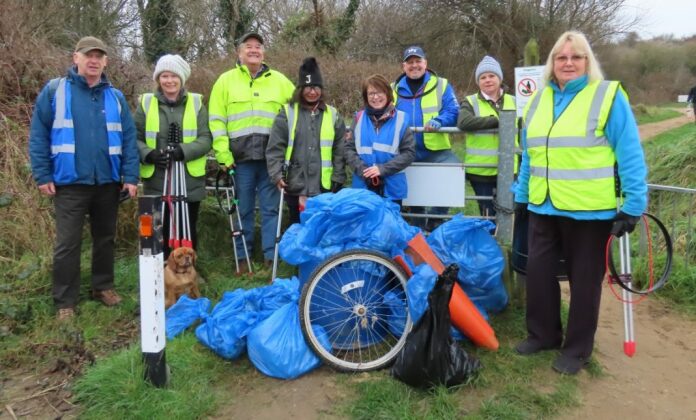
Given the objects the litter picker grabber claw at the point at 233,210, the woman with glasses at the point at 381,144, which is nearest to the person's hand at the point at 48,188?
the litter picker grabber claw at the point at 233,210

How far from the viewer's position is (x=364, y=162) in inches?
180

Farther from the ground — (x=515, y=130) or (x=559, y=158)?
(x=515, y=130)

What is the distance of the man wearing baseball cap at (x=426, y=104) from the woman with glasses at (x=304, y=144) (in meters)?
0.76

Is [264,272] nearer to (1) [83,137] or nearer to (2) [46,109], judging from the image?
(1) [83,137]

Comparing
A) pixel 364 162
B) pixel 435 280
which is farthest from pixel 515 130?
pixel 435 280

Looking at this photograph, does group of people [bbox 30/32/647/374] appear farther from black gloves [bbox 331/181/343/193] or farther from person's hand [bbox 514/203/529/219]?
person's hand [bbox 514/203/529/219]

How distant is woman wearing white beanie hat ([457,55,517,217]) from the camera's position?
4.64m

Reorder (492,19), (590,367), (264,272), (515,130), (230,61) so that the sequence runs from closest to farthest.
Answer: (590,367) → (515,130) → (264,272) → (230,61) → (492,19)

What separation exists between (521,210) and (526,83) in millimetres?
1736

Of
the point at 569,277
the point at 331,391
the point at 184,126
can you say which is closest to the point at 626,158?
the point at 569,277

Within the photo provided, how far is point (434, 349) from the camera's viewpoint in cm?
304

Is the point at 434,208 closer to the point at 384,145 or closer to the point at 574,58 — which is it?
the point at 384,145

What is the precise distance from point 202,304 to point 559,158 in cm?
273

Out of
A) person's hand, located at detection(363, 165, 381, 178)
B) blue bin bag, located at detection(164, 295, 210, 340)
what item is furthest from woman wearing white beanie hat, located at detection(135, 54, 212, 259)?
person's hand, located at detection(363, 165, 381, 178)
